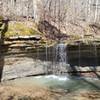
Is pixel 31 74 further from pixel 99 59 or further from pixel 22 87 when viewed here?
pixel 99 59

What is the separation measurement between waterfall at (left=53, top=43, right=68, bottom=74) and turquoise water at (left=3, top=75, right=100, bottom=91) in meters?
0.56

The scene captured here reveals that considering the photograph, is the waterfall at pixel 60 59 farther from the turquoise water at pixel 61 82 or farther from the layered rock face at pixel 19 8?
the layered rock face at pixel 19 8

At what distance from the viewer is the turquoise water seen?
11.3 metres

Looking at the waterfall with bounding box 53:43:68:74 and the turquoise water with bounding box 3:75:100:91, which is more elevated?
the waterfall with bounding box 53:43:68:74

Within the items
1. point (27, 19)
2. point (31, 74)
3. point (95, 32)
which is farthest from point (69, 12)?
point (31, 74)

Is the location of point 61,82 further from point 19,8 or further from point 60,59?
point 19,8

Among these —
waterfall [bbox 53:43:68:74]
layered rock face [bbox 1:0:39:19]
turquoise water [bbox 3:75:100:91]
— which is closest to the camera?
turquoise water [bbox 3:75:100:91]

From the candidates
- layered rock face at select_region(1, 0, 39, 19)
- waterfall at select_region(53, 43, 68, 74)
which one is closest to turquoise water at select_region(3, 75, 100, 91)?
waterfall at select_region(53, 43, 68, 74)

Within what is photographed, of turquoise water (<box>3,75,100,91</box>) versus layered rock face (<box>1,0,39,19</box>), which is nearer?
turquoise water (<box>3,75,100,91</box>)

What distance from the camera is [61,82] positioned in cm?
1218

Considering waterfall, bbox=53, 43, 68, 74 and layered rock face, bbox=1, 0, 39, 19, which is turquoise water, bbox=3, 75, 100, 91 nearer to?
waterfall, bbox=53, 43, 68, 74

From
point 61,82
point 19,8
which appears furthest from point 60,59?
point 19,8

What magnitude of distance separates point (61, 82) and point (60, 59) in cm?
197

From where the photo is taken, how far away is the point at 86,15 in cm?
1936
